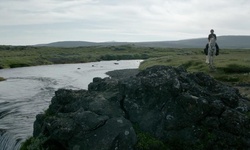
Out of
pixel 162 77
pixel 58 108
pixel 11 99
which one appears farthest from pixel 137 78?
pixel 11 99

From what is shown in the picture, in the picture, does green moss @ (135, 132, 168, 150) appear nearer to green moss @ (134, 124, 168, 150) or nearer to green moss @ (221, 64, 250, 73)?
green moss @ (134, 124, 168, 150)

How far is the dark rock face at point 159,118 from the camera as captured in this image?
19.1 meters

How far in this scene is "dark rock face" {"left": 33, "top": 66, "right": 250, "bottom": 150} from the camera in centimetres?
1909

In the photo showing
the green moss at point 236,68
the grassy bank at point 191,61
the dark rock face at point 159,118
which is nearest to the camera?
the dark rock face at point 159,118

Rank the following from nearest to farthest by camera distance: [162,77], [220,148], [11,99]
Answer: [220,148] → [162,77] → [11,99]

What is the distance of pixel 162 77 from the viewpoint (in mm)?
21891

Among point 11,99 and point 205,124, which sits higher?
point 205,124

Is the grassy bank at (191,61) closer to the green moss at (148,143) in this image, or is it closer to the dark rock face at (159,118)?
the dark rock face at (159,118)

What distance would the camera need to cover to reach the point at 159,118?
2045 centimetres

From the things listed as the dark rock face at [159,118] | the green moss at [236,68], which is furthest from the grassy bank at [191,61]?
the dark rock face at [159,118]

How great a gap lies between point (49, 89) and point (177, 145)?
143ft

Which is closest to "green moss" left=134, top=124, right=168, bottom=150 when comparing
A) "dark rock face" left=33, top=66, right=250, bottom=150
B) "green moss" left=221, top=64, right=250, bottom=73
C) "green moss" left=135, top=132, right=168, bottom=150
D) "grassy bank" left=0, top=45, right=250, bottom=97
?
"green moss" left=135, top=132, right=168, bottom=150

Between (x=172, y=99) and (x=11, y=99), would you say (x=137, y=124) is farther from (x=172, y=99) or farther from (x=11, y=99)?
(x=11, y=99)

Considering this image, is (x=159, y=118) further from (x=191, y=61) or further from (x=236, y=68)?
(x=191, y=61)
